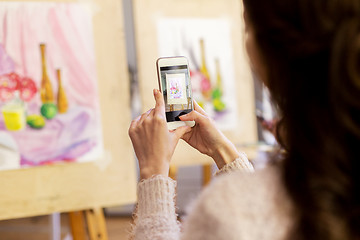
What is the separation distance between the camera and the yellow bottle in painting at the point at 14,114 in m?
1.47

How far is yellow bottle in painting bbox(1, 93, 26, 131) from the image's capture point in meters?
1.47

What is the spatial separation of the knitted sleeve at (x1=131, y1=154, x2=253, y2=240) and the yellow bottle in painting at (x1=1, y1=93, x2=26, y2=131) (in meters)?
0.91

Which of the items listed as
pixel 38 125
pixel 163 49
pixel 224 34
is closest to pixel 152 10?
pixel 163 49

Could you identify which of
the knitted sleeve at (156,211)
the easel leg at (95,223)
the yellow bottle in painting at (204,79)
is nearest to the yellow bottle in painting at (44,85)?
the easel leg at (95,223)

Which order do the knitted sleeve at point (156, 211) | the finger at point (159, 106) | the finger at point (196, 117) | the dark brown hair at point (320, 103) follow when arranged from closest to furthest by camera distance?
1. the dark brown hair at point (320, 103)
2. the knitted sleeve at point (156, 211)
3. the finger at point (159, 106)
4. the finger at point (196, 117)

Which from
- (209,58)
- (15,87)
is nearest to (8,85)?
(15,87)

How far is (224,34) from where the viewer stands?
82.0 inches

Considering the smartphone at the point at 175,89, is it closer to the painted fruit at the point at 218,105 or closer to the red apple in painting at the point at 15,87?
the red apple in painting at the point at 15,87

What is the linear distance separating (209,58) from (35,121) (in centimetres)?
92

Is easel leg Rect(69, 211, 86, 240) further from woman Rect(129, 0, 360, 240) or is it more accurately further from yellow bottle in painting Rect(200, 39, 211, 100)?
woman Rect(129, 0, 360, 240)

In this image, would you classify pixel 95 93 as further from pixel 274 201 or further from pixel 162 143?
pixel 274 201

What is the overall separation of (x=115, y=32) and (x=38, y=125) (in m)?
0.49

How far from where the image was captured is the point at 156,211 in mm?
720

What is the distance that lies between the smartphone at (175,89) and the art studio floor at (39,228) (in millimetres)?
2128
